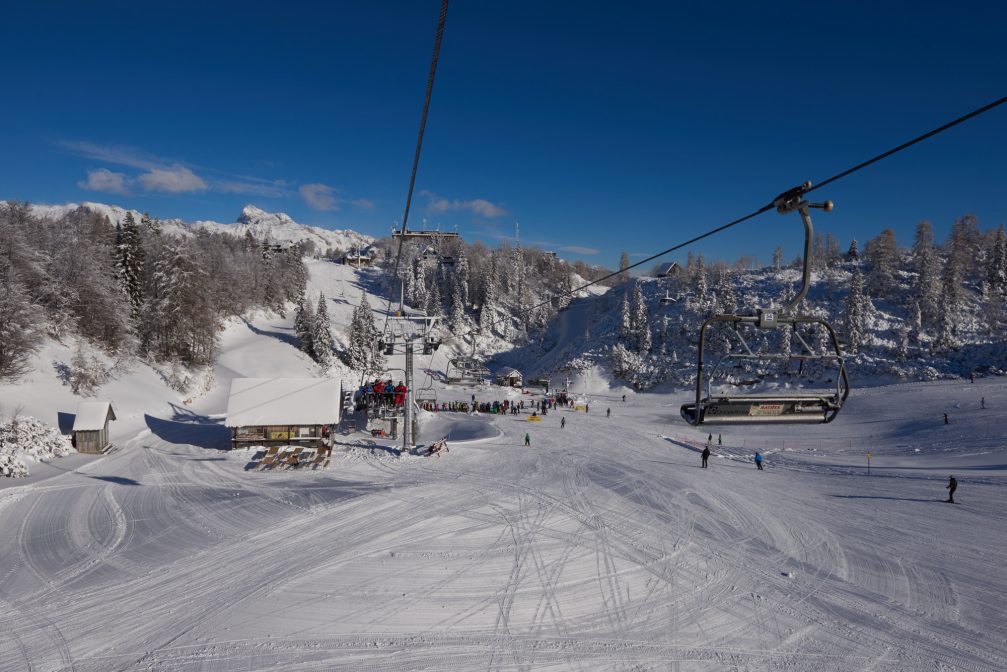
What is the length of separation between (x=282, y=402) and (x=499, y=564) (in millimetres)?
18100

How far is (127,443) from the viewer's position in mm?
25703

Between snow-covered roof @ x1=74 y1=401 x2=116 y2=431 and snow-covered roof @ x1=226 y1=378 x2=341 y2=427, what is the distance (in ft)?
19.8

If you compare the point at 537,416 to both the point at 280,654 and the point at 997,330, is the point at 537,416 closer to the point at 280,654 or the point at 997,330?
the point at 280,654

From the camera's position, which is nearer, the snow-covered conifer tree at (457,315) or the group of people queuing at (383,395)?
the group of people queuing at (383,395)

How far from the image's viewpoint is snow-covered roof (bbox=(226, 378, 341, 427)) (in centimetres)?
2462

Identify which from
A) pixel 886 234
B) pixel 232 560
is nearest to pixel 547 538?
pixel 232 560

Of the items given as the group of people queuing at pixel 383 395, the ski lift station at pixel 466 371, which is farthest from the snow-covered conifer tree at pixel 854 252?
the group of people queuing at pixel 383 395

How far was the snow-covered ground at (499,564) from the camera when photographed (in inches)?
356

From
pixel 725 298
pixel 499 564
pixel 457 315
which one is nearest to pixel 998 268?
pixel 725 298

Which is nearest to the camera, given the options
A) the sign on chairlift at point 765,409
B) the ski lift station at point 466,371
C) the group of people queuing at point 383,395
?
the sign on chairlift at point 765,409

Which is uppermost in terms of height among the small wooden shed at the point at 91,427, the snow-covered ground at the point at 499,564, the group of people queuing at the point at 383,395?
the group of people queuing at the point at 383,395

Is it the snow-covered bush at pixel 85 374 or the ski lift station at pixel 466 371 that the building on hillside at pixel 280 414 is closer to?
the snow-covered bush at pixel 85 374

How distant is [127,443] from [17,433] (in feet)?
16.2

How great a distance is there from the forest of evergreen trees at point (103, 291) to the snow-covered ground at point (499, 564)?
17.3 ft
